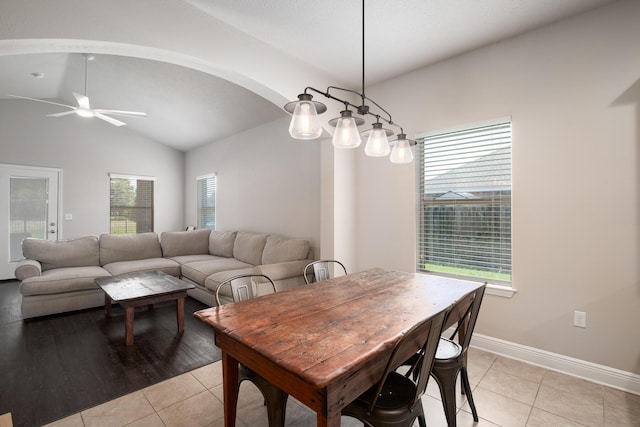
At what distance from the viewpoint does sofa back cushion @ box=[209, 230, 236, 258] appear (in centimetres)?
518

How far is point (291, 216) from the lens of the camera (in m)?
4.59

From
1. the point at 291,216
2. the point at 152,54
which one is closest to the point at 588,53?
the point at 152,54

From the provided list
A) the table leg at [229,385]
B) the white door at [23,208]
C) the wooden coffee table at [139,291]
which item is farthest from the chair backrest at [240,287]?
the white door at [23,208]

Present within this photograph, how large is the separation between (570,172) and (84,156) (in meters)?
7.78

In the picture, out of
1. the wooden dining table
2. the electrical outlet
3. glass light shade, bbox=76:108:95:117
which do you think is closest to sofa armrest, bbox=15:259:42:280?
glass light shade, bbox=76:108:95:117

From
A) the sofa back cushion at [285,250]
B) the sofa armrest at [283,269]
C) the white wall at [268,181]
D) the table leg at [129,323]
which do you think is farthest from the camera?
the white wall at [268,181]

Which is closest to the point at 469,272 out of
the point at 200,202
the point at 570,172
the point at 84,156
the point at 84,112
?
the point at 570,172

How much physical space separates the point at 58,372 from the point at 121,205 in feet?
16.5

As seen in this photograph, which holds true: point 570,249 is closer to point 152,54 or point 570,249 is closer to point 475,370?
point 475,370

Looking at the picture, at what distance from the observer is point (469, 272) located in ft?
9.68

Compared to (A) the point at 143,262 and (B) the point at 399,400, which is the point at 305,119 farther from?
(A) the point at 143,262

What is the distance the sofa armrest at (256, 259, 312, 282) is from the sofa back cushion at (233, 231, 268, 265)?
0.88 meters

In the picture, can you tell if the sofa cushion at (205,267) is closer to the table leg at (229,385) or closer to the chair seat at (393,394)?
the table leg at (229,385)

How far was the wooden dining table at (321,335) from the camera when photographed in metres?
1.09
